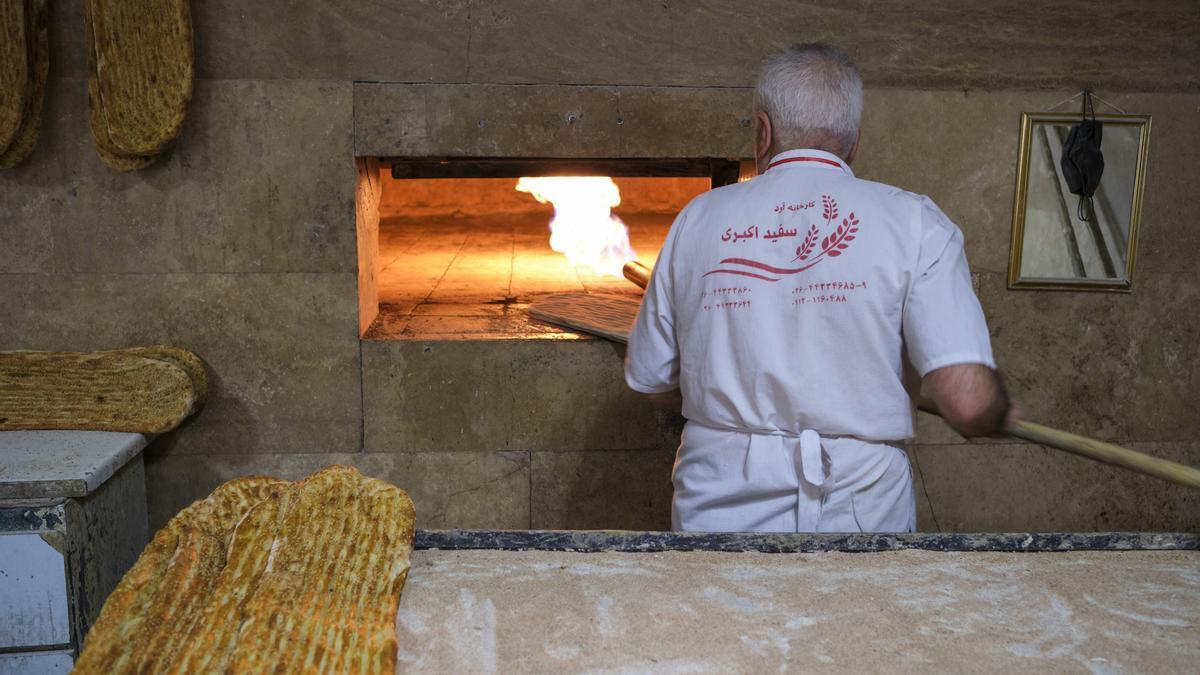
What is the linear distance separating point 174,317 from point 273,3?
105cm

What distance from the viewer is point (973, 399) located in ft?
6.13

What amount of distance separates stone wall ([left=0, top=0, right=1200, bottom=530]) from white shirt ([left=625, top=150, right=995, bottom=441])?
1.37m

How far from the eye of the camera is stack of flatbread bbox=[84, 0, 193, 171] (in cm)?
304

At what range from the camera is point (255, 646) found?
1.34 meters

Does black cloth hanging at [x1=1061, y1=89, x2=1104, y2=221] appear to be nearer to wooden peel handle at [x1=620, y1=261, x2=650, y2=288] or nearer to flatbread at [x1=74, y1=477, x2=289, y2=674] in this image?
wooden peel handle at [x1=620, y1=261, x2=650, y2=288]

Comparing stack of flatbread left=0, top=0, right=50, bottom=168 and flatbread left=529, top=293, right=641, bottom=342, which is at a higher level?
stack of flatbread left=0, top=0, right=50, bottom=168

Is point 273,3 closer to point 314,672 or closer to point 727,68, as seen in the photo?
point 727,68

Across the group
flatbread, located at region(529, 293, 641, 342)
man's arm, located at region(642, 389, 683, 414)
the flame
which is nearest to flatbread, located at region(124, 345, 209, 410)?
flatbread, located at region(529, 293, 641, 342)

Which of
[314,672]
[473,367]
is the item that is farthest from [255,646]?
[473,367]

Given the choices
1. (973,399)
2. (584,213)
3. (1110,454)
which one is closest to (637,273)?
(584,213)

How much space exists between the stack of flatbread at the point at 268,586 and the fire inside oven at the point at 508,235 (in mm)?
1786

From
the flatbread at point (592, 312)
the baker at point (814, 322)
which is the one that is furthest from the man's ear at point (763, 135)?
the flatbread at point (592, 312)

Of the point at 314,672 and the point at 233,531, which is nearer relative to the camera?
the point at 314,672

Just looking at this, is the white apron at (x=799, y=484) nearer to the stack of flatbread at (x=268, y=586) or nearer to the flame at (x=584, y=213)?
the stack of flatbread at (x=268, y=586)
